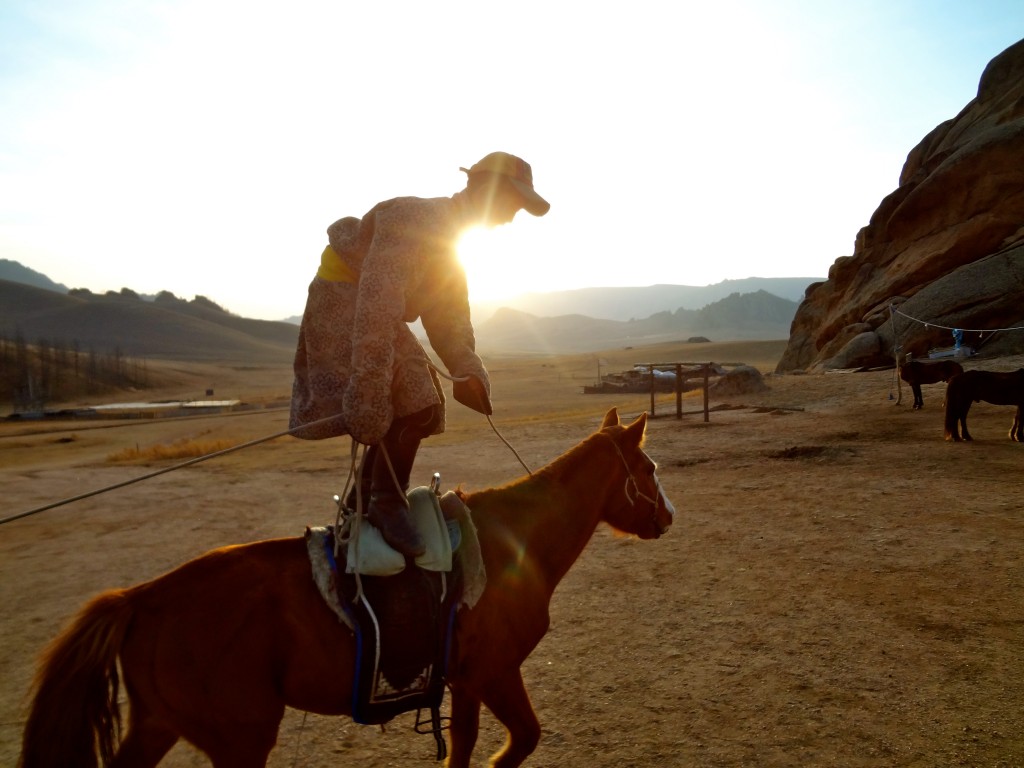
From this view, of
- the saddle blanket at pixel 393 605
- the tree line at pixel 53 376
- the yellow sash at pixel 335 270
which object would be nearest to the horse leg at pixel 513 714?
the saddle blanket at pixel 393 605

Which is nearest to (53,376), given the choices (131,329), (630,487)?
(630,487)

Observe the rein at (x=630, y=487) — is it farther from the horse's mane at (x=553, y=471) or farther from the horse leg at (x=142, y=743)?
the horse leg at (x=142, y=743)

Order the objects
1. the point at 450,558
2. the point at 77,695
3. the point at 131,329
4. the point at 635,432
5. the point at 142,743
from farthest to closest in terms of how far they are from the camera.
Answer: the point at 131,329, the point at 635,432, the point at 450,558, the point at 142,743, the point at 77,695

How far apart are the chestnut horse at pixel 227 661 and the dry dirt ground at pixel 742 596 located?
1362 millimetres

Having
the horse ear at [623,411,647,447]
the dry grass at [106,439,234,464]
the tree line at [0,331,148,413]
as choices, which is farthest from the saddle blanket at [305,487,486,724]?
the tree line at [0,331,148,413]

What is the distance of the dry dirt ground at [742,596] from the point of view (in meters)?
4.05

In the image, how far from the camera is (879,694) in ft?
14.4

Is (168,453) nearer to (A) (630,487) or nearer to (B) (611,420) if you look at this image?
(B) (611,420)

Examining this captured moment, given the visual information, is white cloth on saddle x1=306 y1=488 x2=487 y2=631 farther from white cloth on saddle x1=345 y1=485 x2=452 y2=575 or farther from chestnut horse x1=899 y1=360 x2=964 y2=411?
chestnut horse x1=899 y1=360 x2=964 y2=411

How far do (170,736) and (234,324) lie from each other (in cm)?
18433

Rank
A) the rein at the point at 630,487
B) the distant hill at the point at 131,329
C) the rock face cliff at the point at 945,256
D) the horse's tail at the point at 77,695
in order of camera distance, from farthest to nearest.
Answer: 1. the distant hill at the point at 131,329
2. the rock face cliff at the point at 945,256
3. the rein at the point at 630,487
4. the horse's tail at the point at 77,695

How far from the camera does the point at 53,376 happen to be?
67438mm

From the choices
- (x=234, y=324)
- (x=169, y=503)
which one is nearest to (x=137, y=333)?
(x=234, y=324)

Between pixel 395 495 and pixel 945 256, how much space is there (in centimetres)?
3139
